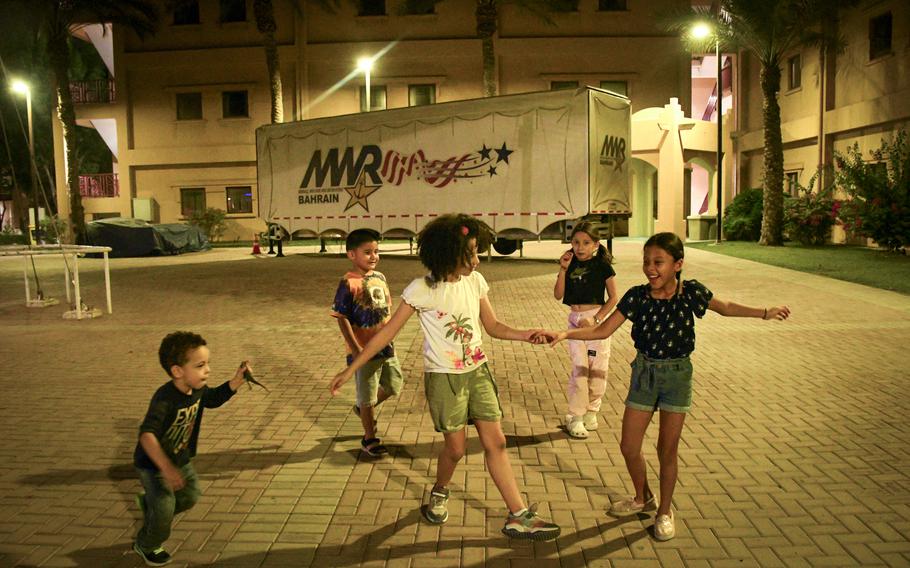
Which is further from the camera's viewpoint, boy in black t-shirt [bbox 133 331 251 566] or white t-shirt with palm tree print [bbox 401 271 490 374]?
white t-shirt with palm tree print [bbox 401 271 490 374]

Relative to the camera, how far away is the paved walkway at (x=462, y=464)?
3820 millimetres

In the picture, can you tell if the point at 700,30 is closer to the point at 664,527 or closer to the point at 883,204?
the point at 883,204

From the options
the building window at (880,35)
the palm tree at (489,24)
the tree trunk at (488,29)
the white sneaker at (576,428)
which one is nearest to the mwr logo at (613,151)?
the palm tree at (489,24)

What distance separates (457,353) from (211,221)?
1341 inches

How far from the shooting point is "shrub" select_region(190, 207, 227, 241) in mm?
35938

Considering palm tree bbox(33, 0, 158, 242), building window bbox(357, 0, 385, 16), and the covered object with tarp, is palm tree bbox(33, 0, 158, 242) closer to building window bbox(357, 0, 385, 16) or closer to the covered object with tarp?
the covered object with tarp

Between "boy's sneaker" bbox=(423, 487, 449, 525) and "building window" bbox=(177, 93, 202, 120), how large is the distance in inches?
1448

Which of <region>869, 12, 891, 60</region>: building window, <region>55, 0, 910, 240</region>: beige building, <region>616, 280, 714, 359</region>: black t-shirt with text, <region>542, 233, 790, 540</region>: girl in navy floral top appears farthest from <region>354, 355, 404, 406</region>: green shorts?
<region>55, 0, 910, 240</region>: beige building

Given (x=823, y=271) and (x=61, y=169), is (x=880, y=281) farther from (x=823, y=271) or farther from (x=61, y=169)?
(x=61, y=169)

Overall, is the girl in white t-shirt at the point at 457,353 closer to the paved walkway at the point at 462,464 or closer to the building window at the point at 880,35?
the paved walkway at the point at 462,464

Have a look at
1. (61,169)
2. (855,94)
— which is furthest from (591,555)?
(61,169)

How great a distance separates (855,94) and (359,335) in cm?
2674

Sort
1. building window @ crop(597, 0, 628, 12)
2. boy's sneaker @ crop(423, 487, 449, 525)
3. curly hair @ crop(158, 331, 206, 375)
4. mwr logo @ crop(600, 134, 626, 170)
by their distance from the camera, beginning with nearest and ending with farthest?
curly hair @ crop(158, 331, 206, 375) → boy's sneaker @ crop(423, 487, 449, 525) → mwr logo @ crop(600, 134, 626, 170) → building window @ crop(597, 0, 628, 12)

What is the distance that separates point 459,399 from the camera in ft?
12.8
